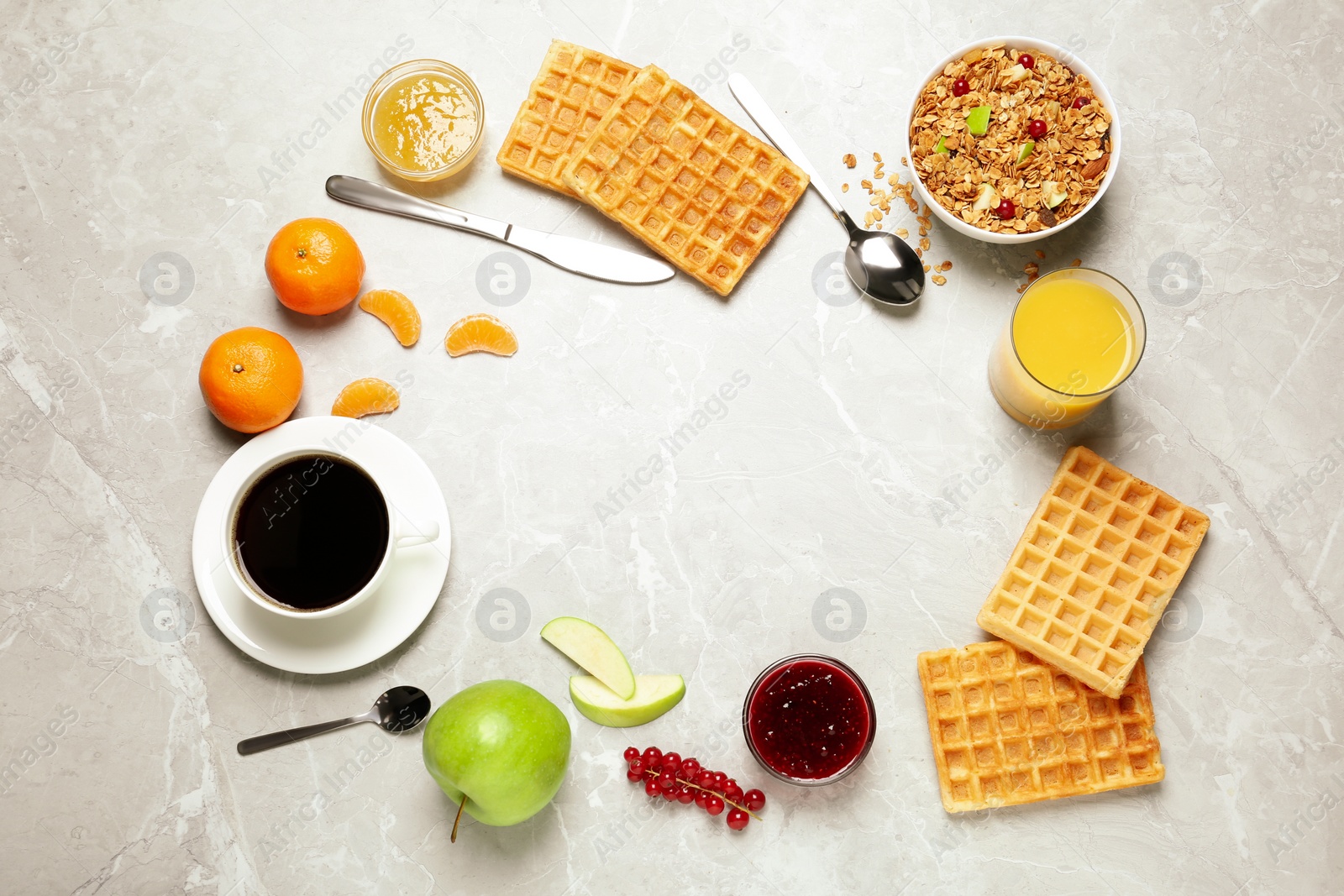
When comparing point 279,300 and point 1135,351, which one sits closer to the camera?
point 1135,351

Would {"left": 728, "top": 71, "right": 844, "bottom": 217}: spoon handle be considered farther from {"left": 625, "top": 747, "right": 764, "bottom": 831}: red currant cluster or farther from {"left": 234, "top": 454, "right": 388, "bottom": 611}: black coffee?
{"left": 625, "top": 747, "right": 764, "bottom": 831}: red currant cluster

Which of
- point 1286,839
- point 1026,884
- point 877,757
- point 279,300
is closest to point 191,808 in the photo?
point 279,300

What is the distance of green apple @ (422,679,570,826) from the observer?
214 cm

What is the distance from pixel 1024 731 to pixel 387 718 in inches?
67.9

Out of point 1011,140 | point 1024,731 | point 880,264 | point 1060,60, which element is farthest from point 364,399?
point 1060,60

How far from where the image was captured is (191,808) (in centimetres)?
248

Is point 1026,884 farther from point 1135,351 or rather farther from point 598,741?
point 1135,351

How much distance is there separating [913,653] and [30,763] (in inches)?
98.0

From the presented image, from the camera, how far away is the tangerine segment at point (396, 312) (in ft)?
8.20

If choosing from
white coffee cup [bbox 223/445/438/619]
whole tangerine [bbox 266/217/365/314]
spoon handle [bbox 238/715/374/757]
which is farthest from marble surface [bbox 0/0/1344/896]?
white coffee cup [bbox 223/445/438/619]

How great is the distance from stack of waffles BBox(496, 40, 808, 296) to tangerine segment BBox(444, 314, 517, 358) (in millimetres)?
430

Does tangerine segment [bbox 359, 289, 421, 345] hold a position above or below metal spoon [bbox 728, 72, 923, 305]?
below

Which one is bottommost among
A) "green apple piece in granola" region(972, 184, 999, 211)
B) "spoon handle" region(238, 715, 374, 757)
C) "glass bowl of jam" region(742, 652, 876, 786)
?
"spoon handle" region(238, 715, 374, 757)

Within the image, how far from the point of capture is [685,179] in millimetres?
2553
